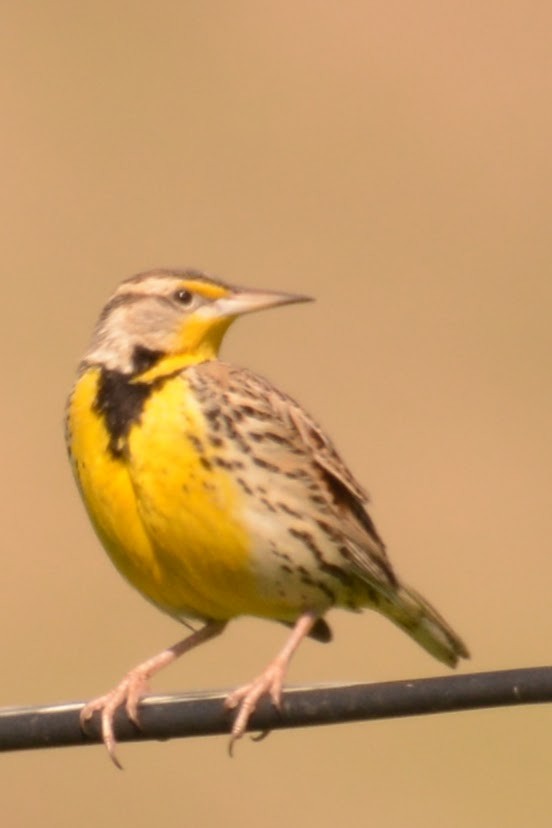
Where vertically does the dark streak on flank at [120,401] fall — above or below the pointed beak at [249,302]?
below

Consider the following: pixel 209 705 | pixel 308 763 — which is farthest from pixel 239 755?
pixel 209 705

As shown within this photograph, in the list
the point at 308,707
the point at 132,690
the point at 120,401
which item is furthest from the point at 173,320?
the point at 308,707

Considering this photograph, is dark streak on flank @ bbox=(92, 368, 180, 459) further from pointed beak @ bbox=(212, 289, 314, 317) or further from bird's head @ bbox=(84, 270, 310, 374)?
pointed beak @ bbox=(212, 289, 314, 317)

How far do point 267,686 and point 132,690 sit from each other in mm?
241

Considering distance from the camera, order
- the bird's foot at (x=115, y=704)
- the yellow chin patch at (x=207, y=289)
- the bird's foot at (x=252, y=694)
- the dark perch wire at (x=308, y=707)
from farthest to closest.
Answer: the yellow chin patch at (x=207, y=289) < the bird's foot at (x=115, y=704) < the bird's foot at (x=252, y=694) < the dark perch wire at (x=308, y=707)

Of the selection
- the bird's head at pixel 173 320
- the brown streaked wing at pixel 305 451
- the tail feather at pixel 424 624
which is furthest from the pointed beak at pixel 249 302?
the tail feather at pixel 424 624

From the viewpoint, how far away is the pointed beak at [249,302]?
Answer: 162 inches

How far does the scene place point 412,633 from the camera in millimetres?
4148

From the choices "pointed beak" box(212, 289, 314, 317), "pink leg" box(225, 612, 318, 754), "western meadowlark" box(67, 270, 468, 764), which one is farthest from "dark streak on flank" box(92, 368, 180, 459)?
"pink leg" box(225, 612, 318, 754)

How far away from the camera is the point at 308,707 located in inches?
120

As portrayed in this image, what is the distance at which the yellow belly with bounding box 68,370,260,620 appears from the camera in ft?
12.6

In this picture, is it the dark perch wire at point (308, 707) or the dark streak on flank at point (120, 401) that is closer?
the dark perch wire at point (308, 707)

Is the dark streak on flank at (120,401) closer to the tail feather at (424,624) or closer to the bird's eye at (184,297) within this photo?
the bird's eye at (184,297)

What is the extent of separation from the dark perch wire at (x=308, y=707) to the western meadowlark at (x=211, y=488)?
43cm
